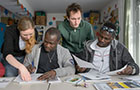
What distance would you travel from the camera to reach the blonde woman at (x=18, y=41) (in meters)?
1.55

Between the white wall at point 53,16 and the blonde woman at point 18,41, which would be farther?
the white wall at point 53,16

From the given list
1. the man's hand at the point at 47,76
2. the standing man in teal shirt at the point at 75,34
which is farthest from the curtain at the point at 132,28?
the man's hand at the point at 47,76

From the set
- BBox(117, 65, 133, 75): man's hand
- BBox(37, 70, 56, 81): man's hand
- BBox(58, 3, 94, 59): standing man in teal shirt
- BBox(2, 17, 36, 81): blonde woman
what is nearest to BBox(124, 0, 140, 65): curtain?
BBox(58, 3, 94, 59): standing man in teal shirt

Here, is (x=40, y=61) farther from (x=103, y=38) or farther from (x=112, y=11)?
(x=112, y=11)

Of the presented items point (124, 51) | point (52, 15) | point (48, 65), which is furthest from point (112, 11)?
point (48, 65)

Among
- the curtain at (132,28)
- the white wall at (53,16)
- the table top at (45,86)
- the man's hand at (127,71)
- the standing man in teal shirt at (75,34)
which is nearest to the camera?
the table top at (45,86)

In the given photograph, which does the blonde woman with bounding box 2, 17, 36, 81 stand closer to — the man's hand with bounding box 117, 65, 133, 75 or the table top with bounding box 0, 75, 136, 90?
the table top with bounding box 0, 75, 136, 90

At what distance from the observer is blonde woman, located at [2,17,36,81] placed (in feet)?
5.08

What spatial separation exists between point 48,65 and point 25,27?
1.61ft

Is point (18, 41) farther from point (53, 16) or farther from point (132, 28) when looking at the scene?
point (53, 16)

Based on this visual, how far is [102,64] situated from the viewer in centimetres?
175

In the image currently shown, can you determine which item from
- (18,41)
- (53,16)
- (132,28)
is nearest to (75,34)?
(18,41)

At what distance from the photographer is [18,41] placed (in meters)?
1.72

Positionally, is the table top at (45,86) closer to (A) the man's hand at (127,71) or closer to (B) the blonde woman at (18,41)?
(B) the blonde woman at (18,41)
